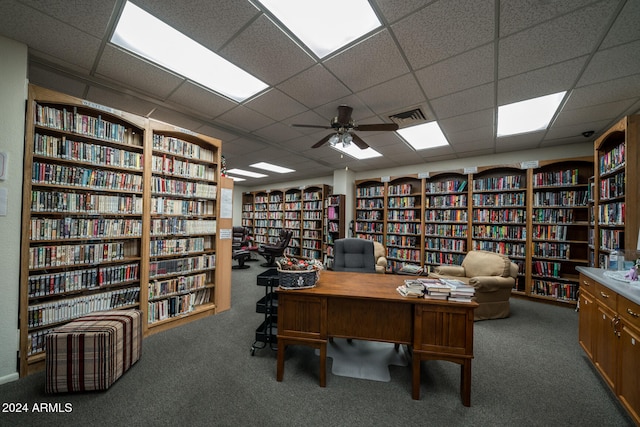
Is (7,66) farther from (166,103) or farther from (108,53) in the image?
(166,103)

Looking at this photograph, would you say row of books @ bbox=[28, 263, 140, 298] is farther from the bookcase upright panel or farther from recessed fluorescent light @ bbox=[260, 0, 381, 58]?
recessed fluorescent light @ bbox=[260, 0, 381, 58]

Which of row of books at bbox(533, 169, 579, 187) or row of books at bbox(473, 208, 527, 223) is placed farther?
row of books at bbox(473, 208, 527, 223)

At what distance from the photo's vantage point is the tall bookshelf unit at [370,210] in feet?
19.5

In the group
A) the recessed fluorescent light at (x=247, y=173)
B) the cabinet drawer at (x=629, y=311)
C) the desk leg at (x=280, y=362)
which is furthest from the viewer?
the recessed fluorescent light at (x=247, y=173)

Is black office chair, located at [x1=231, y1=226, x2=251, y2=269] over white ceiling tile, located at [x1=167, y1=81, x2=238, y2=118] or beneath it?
beneath

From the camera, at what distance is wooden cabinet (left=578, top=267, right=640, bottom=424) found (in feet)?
4.67

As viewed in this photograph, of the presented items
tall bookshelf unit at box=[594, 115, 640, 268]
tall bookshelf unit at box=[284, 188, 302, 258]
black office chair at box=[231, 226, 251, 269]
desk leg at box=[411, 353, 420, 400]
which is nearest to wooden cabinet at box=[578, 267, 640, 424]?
tall bookshelf unit at box=[594, 115, 640, 268]

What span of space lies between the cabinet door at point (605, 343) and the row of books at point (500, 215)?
9.03 ft

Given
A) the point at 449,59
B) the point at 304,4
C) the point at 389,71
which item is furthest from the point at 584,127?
the point at 304,4

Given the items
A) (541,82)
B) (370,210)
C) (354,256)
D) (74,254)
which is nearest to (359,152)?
(370,210)

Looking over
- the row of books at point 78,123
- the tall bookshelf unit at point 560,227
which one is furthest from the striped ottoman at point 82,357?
the tall bookshelf unit at point 560,227

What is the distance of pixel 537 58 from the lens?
74.5 inches

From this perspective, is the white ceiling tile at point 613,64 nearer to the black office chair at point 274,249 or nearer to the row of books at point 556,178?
the row of books at point 556,178

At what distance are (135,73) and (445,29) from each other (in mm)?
2791
